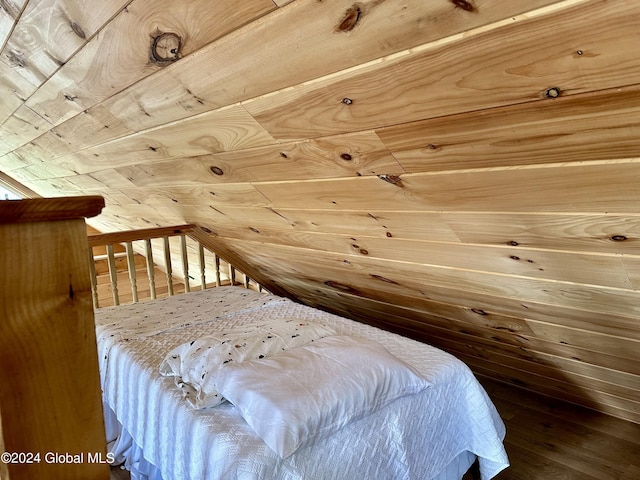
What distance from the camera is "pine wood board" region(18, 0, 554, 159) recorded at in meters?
0.81

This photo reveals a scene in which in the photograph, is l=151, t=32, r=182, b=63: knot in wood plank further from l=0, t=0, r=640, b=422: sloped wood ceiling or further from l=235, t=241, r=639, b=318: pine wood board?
l=235, t=241, r=639, b=318: pine wood board

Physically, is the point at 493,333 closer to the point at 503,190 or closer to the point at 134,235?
the point at 503,190

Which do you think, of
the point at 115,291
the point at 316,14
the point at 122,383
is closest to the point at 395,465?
the point at 122,383

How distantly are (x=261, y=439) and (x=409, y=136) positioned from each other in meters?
0.95

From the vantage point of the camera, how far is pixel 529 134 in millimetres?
967

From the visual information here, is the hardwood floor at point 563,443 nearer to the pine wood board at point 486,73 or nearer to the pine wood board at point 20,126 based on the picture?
the pine wood board at point 486,73

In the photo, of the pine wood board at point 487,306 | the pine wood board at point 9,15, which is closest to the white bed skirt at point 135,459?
the pine wood board at point 487,306

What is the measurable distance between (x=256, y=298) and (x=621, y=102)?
7.37ft

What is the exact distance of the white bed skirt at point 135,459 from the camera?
1733 mm

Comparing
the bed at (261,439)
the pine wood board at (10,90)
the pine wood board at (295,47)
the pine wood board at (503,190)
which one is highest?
the pine wood board at (10,90)

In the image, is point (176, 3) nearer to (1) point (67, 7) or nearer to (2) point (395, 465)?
(1) point (67, 7)

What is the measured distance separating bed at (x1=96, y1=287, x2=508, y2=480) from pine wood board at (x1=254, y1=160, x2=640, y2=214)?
0.65 meters

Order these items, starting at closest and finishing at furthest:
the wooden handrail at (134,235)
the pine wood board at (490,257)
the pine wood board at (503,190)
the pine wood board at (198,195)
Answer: the pine wood board at (503,190), the pine wood board at (490,257), the pine wood board at (198,195), the wooden handrail at (134,235)

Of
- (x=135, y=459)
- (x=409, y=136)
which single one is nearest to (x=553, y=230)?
(x=409, y=136)
